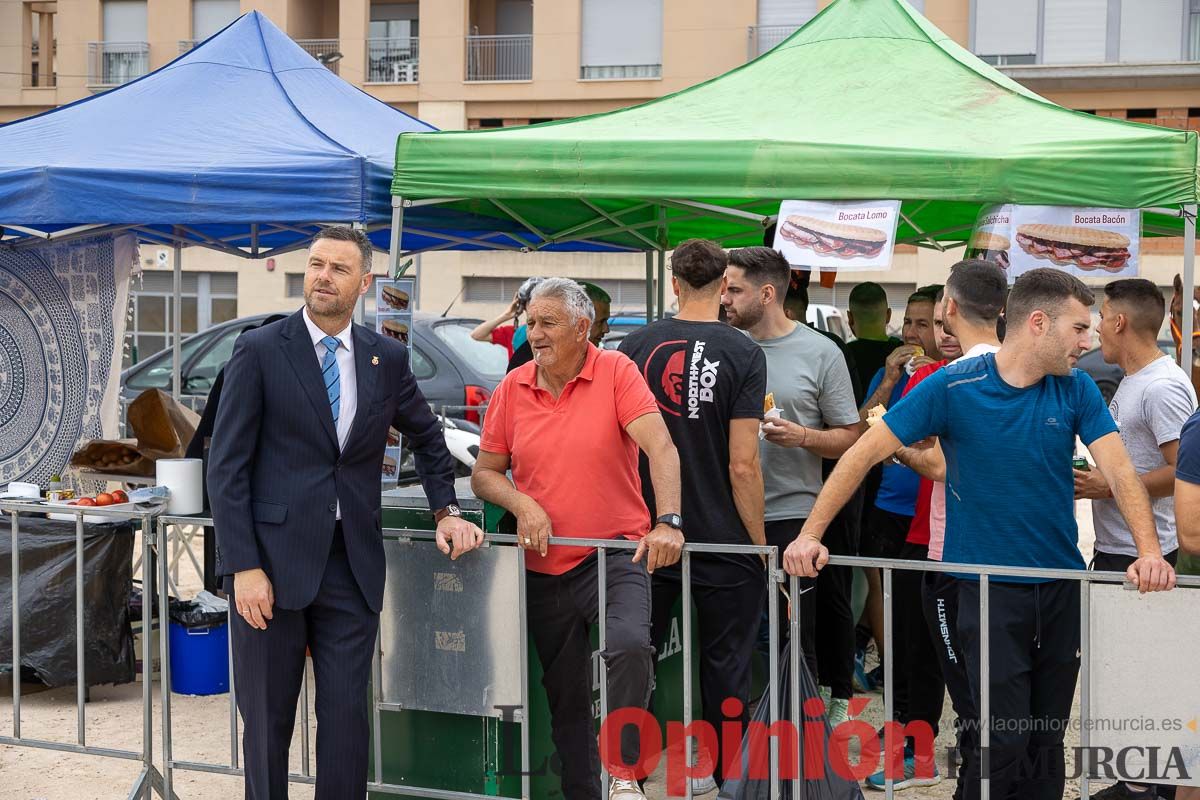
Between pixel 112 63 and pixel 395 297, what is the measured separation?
31548 mm

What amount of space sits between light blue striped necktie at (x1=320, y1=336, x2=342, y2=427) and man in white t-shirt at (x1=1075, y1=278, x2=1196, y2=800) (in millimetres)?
2451

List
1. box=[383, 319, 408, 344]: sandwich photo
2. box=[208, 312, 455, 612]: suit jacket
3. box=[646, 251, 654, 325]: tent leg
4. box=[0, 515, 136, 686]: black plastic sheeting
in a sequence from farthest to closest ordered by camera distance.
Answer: box=[646, 251, 654, 325]: tent leg → box=[0, 515, 136, 686]: black plastic sheeting → box=[383, 319, 408, 344]: sandwich photo → box=[208, 312, 455, 612]: suit jacket

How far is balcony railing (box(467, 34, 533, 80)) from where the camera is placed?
3178 cm

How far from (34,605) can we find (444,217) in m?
2.73

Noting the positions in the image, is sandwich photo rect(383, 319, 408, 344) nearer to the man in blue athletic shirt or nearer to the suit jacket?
the suit jacket

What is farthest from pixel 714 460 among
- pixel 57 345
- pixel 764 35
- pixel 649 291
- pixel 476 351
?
pixel 764 35

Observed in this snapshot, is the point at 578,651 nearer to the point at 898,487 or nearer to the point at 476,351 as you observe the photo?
the point at 898,487

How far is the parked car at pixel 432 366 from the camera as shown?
10.4 m

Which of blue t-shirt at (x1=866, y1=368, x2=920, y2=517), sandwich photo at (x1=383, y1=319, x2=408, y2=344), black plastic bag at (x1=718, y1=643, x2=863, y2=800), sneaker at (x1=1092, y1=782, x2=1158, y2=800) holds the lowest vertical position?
sneaker at (x1=1092, y1=782, x2=1158, y2=800)

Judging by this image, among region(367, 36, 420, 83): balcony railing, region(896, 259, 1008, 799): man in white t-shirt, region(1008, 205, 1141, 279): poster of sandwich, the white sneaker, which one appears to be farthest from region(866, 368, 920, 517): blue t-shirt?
region(367, 36, 420, 83): balcony railing

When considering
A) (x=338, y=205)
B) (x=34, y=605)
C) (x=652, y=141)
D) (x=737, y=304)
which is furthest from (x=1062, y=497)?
(x=34, y=605)

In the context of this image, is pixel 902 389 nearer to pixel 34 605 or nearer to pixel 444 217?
pixel 444 217

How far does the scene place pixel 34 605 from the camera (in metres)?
5.80

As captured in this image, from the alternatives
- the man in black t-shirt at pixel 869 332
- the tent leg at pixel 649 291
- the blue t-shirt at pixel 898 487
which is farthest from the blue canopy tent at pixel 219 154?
the blue t-shirt at pixel 898 487
